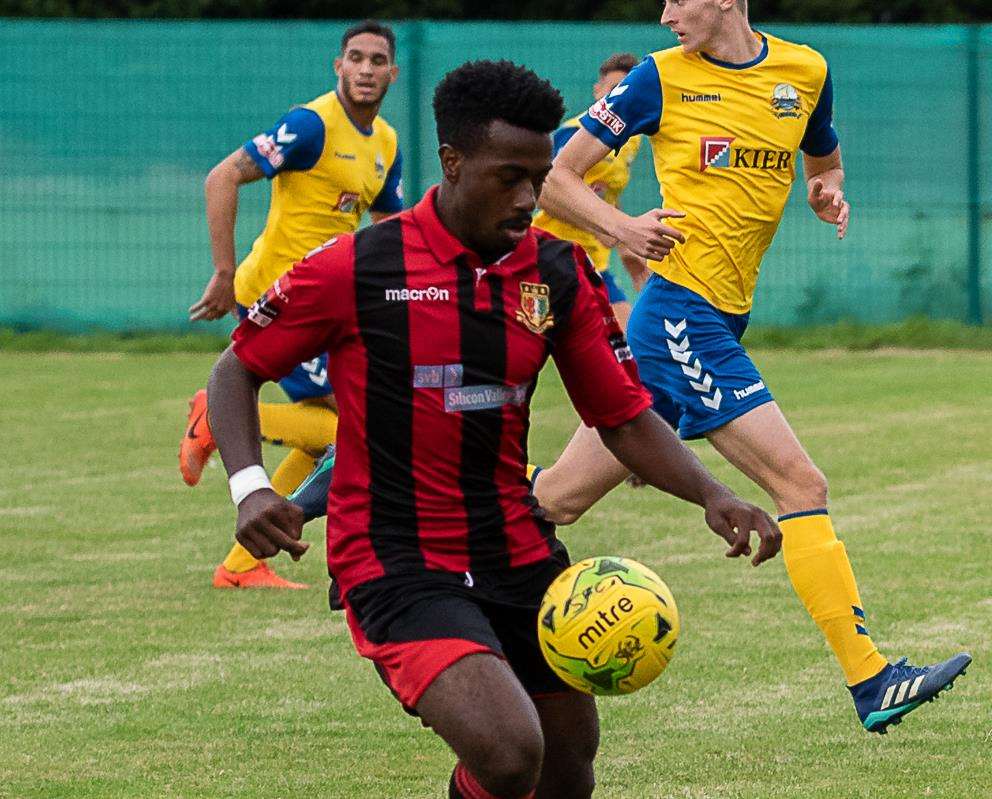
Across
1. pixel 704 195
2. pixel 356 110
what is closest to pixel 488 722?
pixel 704 195

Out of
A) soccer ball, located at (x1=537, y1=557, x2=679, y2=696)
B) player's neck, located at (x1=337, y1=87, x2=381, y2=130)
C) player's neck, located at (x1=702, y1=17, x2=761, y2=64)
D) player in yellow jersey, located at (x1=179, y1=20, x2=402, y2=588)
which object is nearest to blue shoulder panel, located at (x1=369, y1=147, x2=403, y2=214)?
player in yellow jersey, located at (x1=179, y1=20, x2=402, y2=588)

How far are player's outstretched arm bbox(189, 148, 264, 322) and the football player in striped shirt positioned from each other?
4434 mm

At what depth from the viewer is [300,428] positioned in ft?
30.9

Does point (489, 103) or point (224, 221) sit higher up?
point (489, 103)

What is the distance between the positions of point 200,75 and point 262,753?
597 inches

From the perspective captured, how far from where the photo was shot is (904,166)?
20953 millimetres

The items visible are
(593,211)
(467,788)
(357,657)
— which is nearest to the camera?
(467,788)

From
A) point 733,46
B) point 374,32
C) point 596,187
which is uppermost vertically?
point 733,46

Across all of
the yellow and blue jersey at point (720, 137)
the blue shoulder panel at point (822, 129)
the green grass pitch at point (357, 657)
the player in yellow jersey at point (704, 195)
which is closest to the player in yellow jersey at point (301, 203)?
the green grass pitch at point (357, 657)

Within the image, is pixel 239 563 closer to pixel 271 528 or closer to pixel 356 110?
pixel 356 110

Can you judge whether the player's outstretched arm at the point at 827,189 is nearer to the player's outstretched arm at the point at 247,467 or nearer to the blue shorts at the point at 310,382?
the blue shorts at the point at 310,382

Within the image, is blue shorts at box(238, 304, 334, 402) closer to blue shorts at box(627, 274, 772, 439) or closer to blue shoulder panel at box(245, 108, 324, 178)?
blue shoulder panel at box(245, 108, 324, 178)

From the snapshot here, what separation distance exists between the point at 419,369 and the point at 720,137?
2625mm

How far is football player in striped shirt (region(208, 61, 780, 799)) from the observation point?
485 centimetres
